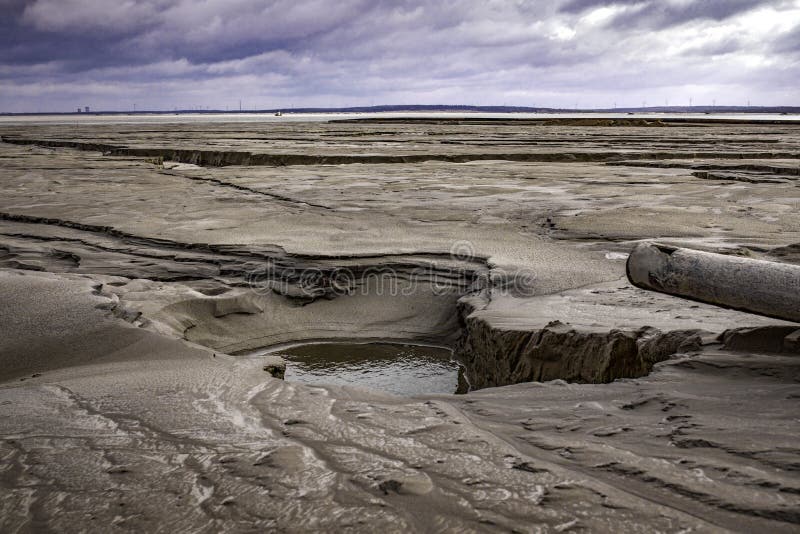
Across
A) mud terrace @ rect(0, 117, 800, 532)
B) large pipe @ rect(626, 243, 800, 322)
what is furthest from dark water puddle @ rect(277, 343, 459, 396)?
large pipe @ rect(626, 243, 800, 322)

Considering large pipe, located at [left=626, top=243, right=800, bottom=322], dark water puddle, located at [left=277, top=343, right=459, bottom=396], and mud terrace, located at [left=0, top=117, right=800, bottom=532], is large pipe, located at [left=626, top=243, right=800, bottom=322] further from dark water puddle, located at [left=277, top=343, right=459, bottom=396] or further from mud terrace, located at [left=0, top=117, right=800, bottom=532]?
dark water puddle, located at [left=277, top=343, right=459, bottom=396]

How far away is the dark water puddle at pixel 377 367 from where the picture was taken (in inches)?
144

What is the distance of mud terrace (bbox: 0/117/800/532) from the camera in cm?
172

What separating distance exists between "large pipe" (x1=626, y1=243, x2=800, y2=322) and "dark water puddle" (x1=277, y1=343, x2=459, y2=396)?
1.34m

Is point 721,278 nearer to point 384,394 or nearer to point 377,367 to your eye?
point 384,394

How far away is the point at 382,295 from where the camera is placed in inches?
179

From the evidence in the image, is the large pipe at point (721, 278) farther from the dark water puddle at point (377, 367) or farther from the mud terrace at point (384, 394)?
the dark water puddle at point (377, 367)

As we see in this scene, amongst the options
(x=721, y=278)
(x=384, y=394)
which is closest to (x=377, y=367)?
(x=384, y=394)

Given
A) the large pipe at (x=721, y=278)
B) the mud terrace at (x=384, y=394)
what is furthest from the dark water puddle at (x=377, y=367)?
Result: the large pipe at (x=721, y=278)

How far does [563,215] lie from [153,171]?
25.5ft

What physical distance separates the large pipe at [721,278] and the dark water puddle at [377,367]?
1.34 meters

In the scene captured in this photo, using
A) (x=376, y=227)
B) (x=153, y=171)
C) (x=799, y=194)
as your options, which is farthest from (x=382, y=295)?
(x=153, y=171)

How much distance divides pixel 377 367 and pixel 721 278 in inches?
78.0

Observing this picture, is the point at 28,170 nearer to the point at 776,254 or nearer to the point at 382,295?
the point at 382,295
